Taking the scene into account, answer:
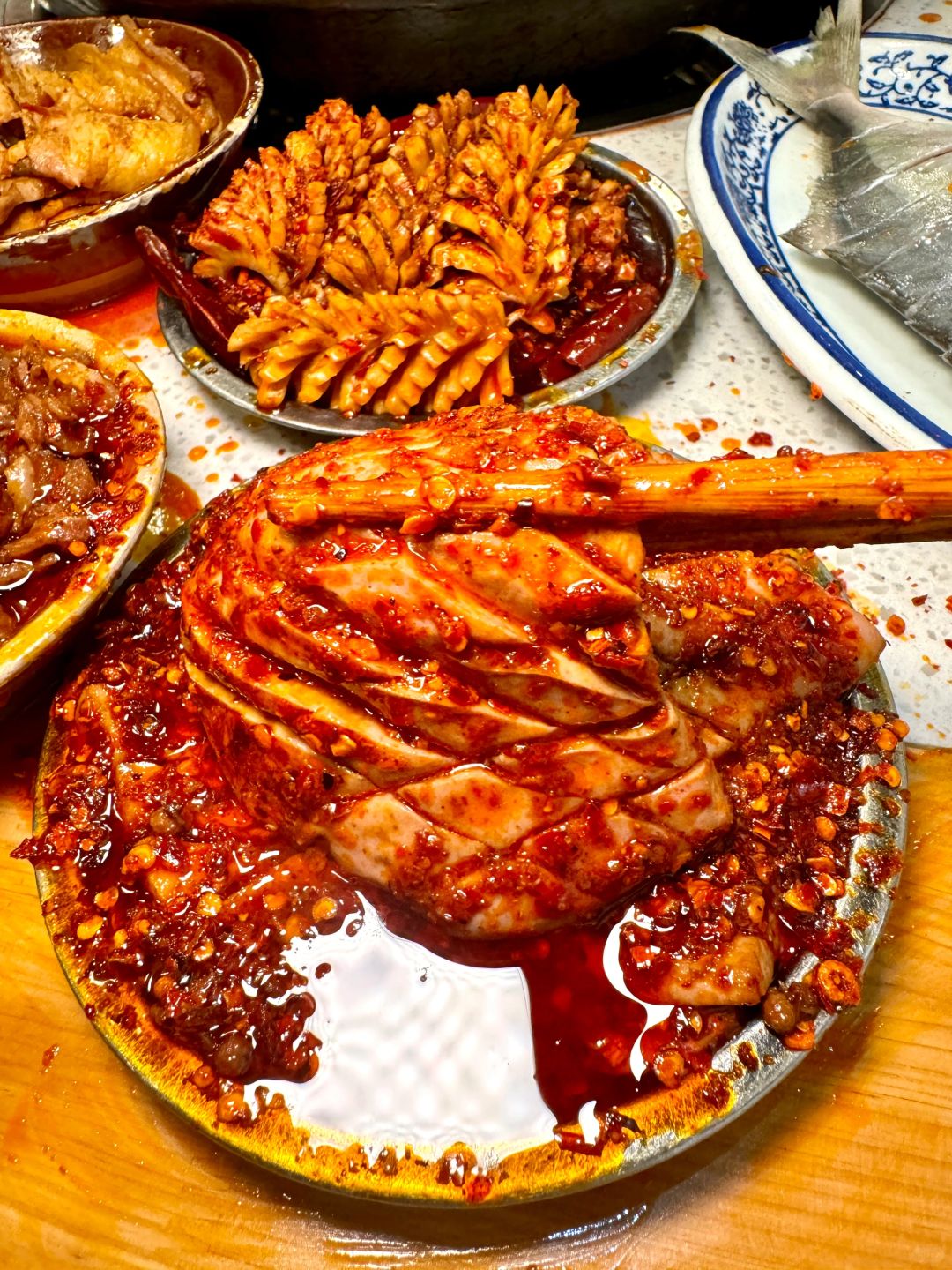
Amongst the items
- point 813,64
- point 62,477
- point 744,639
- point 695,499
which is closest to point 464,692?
point 695,499

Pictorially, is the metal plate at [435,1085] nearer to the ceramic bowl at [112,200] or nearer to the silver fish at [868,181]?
the silver fish at [868,181]

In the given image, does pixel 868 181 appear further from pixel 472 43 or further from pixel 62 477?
pixel 62 477

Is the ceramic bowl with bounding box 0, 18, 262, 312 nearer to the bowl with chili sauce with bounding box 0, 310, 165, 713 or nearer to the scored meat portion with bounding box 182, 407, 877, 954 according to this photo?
the bowl with chili sauce with bounding box 0, 310, 165, 713

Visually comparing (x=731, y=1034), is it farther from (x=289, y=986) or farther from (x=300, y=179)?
(x=300, y=179)

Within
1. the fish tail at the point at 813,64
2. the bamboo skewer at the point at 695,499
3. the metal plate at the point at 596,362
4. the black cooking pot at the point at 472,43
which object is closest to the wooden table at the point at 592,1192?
the bamboo skewer at the point at 695,499

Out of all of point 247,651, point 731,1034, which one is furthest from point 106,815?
point 731,1034

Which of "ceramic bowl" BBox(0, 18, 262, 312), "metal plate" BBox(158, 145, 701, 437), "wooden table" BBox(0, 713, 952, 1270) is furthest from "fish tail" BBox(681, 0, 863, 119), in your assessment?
"wooden table" BBox(0, 713, 952, 1270)
